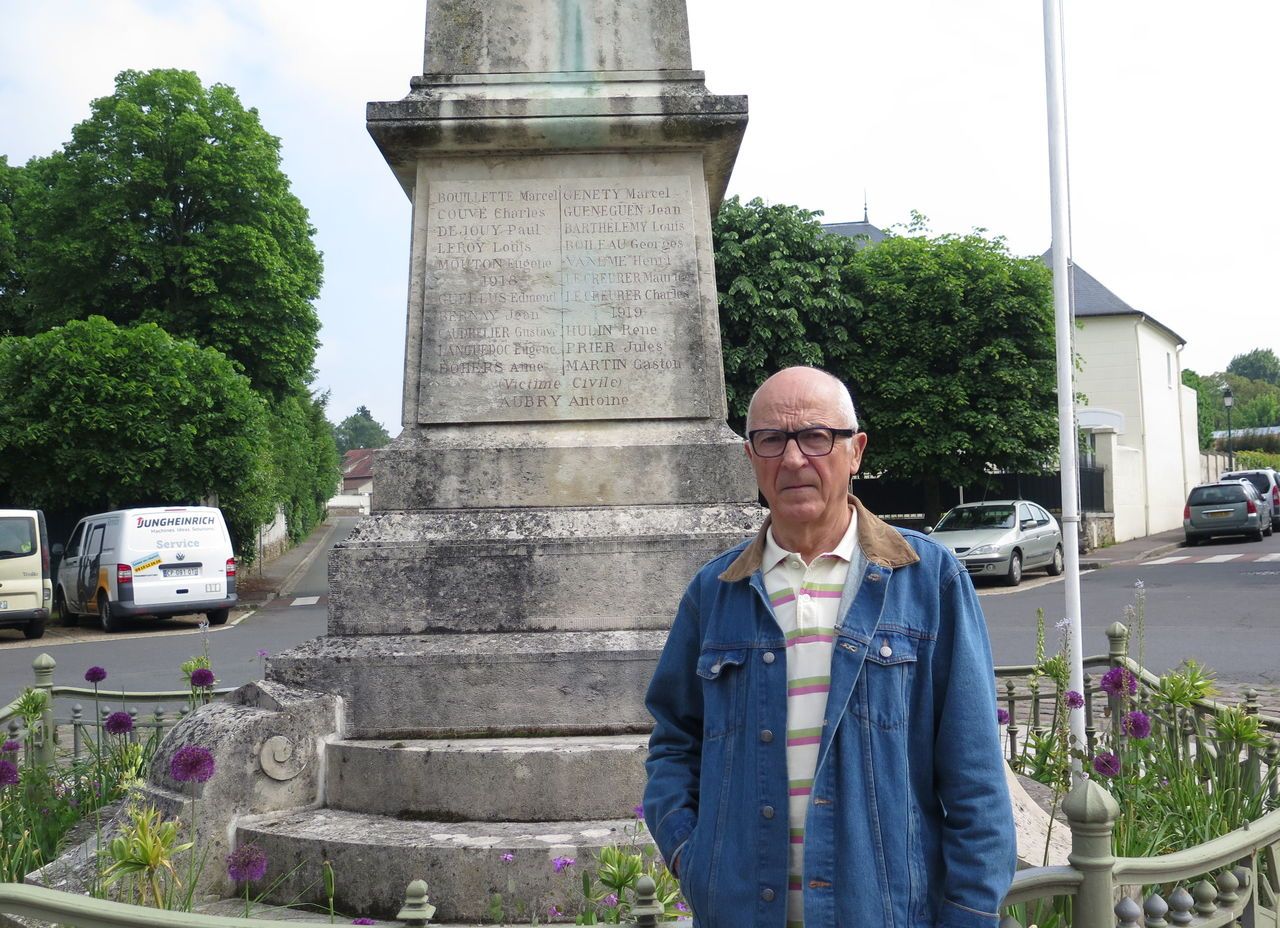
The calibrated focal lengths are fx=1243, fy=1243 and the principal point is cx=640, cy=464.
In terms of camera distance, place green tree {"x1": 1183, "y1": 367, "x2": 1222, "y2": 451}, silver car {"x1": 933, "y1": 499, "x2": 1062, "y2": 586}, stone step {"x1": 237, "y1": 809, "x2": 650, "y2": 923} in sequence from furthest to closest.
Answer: green tree {"x1": 1183, "y1": 367, "x2": 1222, "y2": 451} → silver car {"x1": 933, "y1": 499, "x2": 1062, "y2": 586} → stone step {"x1": 237, "y1": 809, "x2": 650, "y2": 923}

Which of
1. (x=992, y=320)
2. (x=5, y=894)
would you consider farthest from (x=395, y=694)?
(x=992, y=320)

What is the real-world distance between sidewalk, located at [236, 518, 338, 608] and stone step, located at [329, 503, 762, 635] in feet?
67.3

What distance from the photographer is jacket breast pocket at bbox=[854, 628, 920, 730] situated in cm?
216

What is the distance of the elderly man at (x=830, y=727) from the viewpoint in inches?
82.6

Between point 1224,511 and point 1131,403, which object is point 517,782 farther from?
point 1131,403

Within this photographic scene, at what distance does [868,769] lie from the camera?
2.13 m

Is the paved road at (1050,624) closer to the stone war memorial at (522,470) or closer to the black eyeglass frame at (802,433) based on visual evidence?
the stone war memorial at (522,470)

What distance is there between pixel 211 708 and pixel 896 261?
25.8 m

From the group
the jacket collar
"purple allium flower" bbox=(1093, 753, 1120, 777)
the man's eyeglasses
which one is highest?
the man's eyeglasses

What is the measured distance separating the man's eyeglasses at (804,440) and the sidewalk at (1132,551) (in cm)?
2579

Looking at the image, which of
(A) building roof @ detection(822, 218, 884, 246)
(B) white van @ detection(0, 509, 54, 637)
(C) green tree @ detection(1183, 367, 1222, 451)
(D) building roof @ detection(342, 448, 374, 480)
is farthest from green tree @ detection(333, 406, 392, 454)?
(B) white van @ detection(0, 509, 54, 637)

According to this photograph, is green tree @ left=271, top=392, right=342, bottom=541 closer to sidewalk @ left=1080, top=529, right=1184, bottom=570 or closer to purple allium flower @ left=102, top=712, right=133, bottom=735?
sidewalk @ left=1080, top=529, right=1184, bottom=570

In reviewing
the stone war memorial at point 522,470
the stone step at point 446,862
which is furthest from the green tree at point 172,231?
the stone step at point 446,862

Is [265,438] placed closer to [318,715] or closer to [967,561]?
[967,561]
